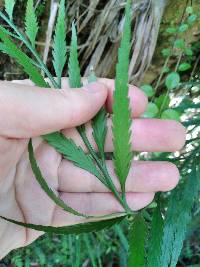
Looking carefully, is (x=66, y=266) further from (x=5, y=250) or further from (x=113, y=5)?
(x=113, y=5)

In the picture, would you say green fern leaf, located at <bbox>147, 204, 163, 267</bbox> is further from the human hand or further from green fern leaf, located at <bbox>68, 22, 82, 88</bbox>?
green fern leaf, located at <bbox>68, 22, 82, 88</bbox>

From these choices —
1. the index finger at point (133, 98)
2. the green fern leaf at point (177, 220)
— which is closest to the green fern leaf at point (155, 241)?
the green fern leaf at point (177, 220)

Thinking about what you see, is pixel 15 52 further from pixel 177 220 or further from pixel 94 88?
pixel 177 220

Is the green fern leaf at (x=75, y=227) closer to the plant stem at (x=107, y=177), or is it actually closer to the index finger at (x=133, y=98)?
the plant stem at (x=107, y=177)

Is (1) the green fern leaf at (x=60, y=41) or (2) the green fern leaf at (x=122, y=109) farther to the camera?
(1) the green fern leaf at (x=60, y=41)

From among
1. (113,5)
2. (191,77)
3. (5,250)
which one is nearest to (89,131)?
(5,250)

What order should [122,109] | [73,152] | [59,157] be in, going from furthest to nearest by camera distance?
[59,157] → [73,152] → [122,109]

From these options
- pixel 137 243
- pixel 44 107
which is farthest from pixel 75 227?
pixel 44 107

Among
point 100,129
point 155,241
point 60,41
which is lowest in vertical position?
point 155,241
